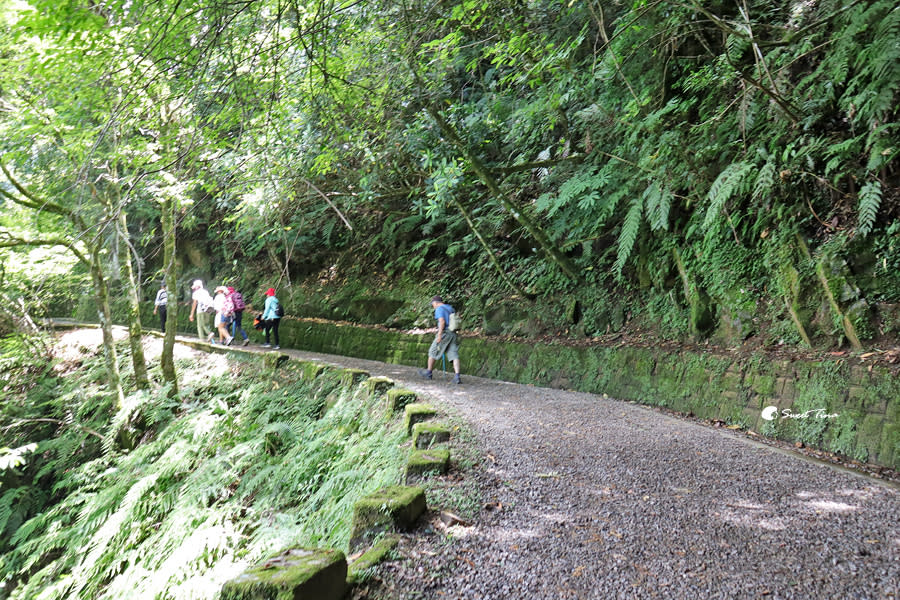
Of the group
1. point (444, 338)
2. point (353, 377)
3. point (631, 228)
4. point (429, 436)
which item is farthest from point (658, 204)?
point (353, 377)

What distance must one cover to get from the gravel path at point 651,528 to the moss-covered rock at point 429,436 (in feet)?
1.44

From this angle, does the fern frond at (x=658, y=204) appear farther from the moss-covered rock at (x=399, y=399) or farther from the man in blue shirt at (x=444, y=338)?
the moss-covered rock at (x=399, y=399)

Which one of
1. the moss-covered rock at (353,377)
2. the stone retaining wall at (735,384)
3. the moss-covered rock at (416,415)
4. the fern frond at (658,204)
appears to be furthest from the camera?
the moss-covered rock at (353,377)

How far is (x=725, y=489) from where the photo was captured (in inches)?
158

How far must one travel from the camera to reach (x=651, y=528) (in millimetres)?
3279

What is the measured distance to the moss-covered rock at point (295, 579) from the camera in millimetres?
2180

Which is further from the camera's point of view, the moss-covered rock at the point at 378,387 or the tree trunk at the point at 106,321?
the tree trunk at the point at 106,321

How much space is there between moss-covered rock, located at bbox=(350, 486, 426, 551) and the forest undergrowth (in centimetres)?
60

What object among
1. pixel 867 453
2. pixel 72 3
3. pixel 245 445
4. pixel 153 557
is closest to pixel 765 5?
pixel 867 453

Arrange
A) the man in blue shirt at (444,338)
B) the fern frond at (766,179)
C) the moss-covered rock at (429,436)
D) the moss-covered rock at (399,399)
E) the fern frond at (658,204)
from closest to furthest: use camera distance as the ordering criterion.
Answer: the moss-covered rock at (429,436) → the fern frond at (766,179) → the moss-covered rock at (399,399) → the fern frond at (658,204) → the man in blue shirt at (444,338)

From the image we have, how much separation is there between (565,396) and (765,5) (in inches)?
248

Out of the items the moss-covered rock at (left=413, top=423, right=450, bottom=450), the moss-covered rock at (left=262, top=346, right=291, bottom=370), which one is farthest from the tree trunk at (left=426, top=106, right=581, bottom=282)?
the moss-covered rock at (left=413, top=423, right=450, bottom=450)

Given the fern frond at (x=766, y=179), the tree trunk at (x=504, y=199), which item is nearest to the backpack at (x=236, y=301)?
the tree trunk at (x=504, y=199)

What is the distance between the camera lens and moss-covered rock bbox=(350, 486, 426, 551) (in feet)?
10.1
